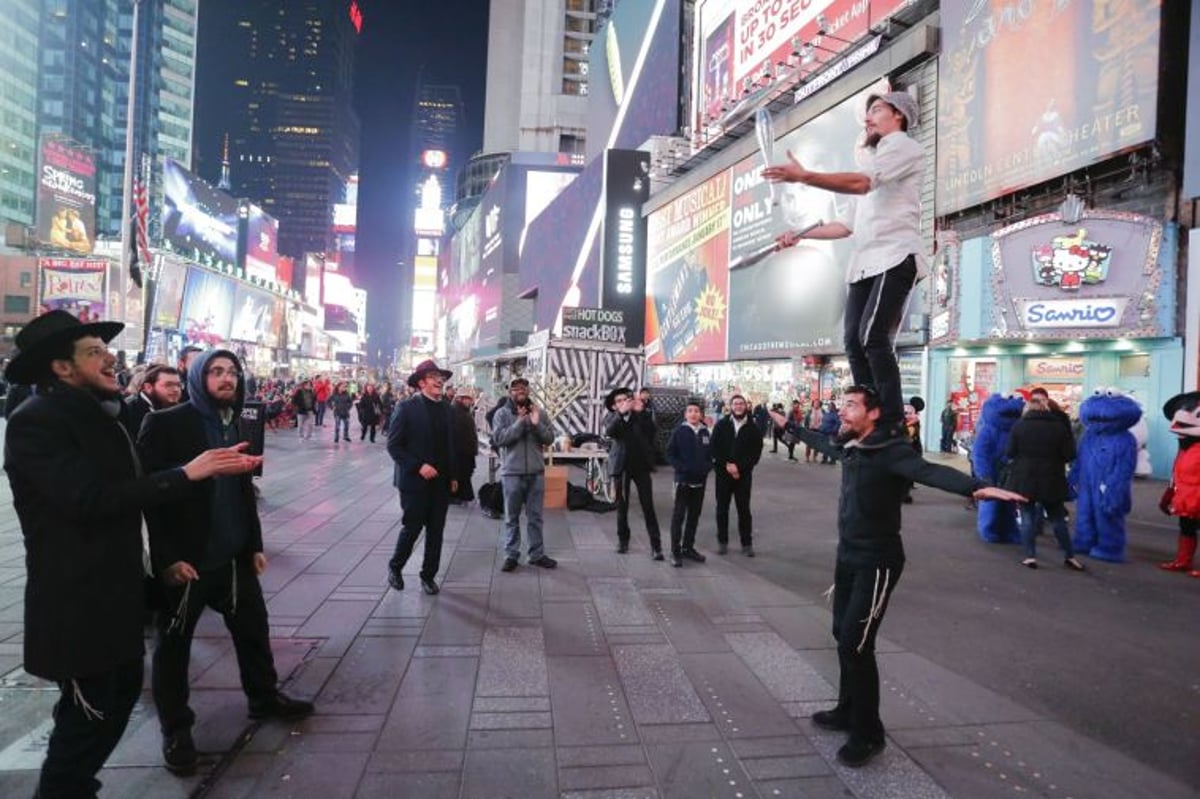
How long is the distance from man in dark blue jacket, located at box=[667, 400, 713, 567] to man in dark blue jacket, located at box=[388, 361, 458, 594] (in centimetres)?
251

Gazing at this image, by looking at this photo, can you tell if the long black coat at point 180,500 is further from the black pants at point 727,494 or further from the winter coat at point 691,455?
the black pants at point 727,494

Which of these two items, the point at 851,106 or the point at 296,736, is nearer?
the point at 296,736

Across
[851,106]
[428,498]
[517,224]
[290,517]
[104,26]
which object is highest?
[104,26]

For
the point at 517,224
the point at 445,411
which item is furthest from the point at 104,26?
the point at 445,411

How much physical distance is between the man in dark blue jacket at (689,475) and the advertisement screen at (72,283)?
49783mm

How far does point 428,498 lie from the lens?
18.7ft

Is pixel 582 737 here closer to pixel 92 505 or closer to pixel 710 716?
pixel 710 716

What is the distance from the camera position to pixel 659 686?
383cm

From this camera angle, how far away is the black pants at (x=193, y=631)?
293 centimetres

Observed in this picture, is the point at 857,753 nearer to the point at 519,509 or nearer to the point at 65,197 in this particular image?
the point at 519,509

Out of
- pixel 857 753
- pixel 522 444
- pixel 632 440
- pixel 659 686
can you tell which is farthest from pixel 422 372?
pixel 857 753

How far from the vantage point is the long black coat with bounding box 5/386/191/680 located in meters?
2.19

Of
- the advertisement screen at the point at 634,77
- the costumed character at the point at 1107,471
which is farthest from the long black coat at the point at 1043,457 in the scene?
the advertisement screen at the point at 634,77

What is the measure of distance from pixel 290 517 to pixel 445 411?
4091mm
